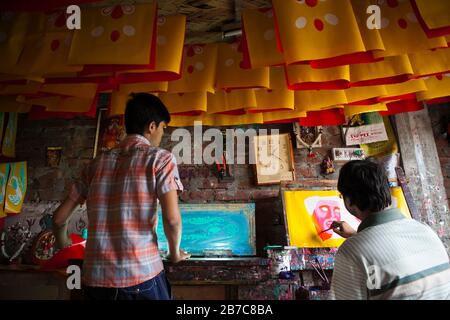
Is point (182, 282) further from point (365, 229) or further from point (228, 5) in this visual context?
point (228, 5)

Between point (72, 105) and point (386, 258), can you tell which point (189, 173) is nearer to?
point (72, 105)

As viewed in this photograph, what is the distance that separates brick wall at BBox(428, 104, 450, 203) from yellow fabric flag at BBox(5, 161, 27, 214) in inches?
195

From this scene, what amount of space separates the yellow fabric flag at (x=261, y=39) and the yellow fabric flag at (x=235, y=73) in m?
0.24

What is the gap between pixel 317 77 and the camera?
81.1 inches

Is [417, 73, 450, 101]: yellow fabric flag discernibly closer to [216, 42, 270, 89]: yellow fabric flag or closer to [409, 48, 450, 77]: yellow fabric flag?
[409, 48, 450, 77]: yellow fabric flag

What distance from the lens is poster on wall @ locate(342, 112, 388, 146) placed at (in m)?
3.58

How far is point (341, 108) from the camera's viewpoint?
113 inches

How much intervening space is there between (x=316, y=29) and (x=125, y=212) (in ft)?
4.76

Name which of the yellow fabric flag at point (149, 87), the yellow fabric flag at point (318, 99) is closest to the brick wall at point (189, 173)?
the yellow fabric flag at point (318, 99)

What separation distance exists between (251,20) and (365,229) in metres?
1.63

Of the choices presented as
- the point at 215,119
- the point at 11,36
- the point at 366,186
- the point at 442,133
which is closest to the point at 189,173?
the point at 215,119

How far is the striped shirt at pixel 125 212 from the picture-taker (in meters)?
1.14

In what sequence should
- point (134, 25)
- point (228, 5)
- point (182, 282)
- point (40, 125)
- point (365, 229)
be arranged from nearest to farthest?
point (365, 229), point (134, 25), point (228, 5), point (182, 282), point (40, 125)
